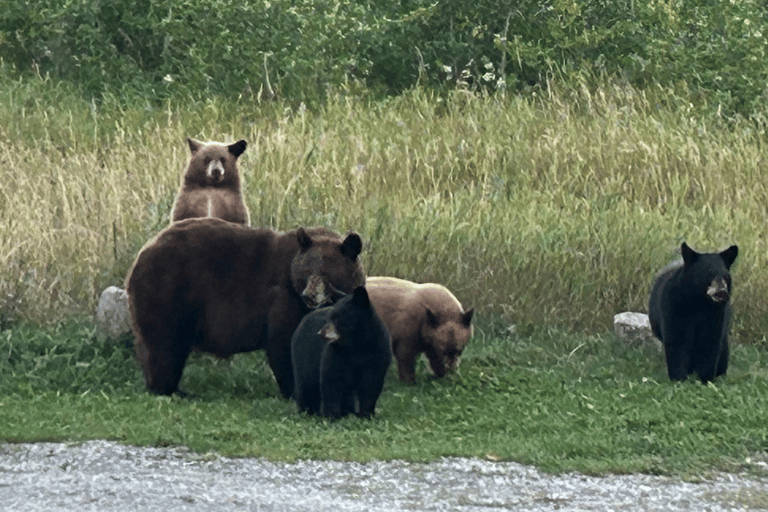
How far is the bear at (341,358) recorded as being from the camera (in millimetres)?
7461

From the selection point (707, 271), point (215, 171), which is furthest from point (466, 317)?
point (215, 171)

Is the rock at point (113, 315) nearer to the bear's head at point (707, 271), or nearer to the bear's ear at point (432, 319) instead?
the bear's ear at point (432, 319)

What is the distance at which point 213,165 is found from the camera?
9.63 m

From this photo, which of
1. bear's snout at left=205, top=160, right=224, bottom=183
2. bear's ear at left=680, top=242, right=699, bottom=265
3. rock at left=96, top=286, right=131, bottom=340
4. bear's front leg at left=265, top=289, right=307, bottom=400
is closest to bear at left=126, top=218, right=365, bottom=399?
bear's front leg at left=265, top=289, right=307, bottom=400

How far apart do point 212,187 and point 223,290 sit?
5.75ft

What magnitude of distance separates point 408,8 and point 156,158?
7210 mm

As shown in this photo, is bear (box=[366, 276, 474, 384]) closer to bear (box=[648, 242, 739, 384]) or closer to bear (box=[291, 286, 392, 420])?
bear (box=[291, 286, 392, 420])

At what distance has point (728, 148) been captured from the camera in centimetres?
1434

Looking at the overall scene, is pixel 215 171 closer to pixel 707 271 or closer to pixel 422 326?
pixel 422 326

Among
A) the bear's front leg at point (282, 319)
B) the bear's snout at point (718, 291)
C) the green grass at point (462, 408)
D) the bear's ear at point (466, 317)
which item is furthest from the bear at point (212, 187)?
the bear's snout at point (718, 291)

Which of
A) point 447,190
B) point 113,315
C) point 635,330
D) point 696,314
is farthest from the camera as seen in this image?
point 447,190

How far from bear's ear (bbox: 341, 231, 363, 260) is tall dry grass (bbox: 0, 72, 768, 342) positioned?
109 inches

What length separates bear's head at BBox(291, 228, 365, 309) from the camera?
7.93 meters

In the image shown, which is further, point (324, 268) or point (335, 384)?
point (324, 268)
